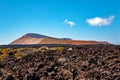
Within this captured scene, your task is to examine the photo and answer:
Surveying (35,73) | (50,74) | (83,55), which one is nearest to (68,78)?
(50,74)

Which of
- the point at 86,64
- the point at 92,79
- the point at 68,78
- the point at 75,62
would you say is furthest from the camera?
the point at 75,62

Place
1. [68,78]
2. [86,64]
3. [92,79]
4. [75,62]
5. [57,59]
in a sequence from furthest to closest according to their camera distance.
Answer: [57,59] → [75,62] → [86,64] → [68,78] → [92,79]

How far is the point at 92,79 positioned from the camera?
56.3ft

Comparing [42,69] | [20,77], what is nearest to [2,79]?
[20,77]

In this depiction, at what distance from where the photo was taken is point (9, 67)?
24844 mm

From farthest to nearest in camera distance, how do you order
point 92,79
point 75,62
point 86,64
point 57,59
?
point 57,59, point 75,62, point 86,64, point 92,79

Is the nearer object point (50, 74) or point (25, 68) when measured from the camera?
point (50, 74)

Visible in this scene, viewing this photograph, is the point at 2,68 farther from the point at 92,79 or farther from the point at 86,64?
the point at 92,79

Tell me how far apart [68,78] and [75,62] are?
373cm

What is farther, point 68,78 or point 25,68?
point 25,68

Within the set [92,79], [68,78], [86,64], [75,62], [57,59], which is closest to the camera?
[92,79]

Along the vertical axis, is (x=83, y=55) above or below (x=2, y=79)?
above

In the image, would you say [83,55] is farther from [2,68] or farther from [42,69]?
[2,68]

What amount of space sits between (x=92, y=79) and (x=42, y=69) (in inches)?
210
